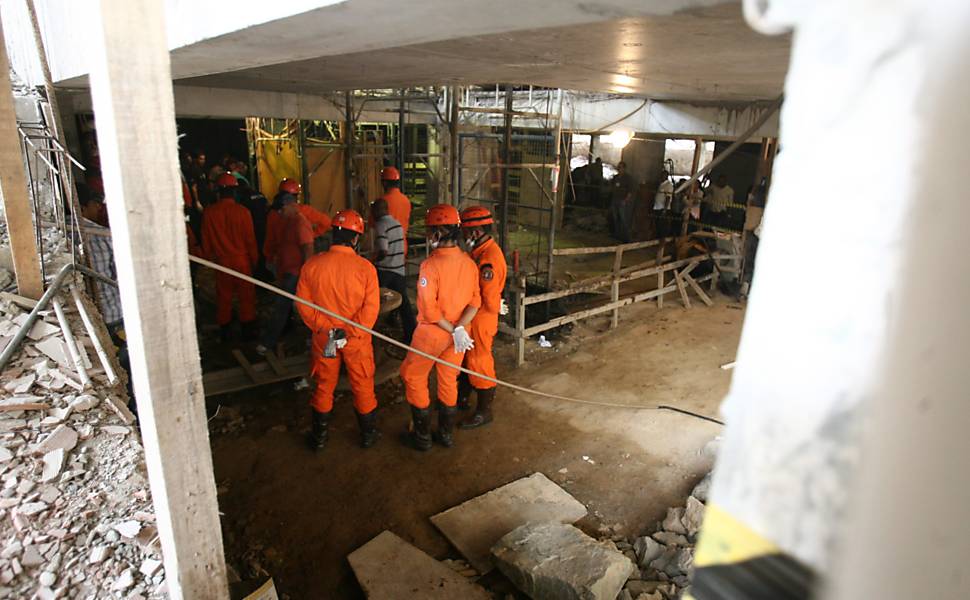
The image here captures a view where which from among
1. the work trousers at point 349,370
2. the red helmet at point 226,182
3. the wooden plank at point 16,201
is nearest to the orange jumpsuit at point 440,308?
the work trousers at point 349,370

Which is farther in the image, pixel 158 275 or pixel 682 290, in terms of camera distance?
pixel 682 290

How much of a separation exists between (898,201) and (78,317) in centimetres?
533

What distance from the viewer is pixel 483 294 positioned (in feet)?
17.6

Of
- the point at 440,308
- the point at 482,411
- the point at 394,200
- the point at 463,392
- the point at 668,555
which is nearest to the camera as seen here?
the point at 668,555

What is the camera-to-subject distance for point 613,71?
4617 mm

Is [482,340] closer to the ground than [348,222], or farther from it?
closer to the ground

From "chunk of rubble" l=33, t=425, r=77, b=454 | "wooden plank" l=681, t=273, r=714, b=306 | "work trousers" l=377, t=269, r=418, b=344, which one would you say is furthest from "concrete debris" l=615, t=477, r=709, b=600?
"wooden plank" l=681, t=273, r=714, b=306

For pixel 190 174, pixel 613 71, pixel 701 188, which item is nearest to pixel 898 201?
pixel 613 71

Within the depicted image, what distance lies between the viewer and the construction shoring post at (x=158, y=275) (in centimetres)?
158

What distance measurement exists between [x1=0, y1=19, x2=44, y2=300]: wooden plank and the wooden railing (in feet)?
16.2

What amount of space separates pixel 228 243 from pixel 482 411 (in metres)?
3.84

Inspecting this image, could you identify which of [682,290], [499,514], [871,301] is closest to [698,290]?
[682,290]

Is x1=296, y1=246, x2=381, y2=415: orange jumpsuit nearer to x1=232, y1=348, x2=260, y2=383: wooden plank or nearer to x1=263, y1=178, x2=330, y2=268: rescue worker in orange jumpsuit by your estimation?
x1=232, y1=348, x2=260, y2=383: wooden plank

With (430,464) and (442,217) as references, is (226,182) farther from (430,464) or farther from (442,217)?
(430,464)
